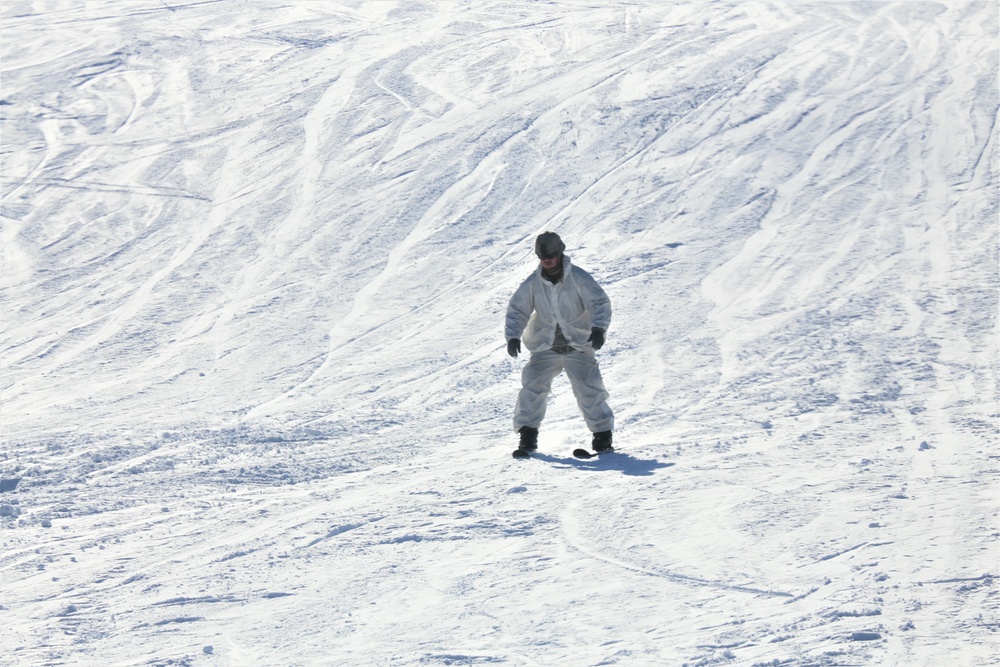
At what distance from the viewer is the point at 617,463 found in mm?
6691

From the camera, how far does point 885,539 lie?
5223 mm

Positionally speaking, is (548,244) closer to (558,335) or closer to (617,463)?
(558,335)

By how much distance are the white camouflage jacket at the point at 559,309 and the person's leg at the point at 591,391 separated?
0.08 meters

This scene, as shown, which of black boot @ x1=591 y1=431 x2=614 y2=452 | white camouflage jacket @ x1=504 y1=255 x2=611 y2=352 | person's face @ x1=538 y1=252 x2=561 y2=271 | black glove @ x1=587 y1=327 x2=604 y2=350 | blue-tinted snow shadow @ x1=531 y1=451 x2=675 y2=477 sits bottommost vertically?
blue-tinted snow shadow @ x1=531 y1=451 x2=675 y2=477

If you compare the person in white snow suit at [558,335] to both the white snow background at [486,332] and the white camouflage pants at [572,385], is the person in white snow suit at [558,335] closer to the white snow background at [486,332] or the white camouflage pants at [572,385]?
the white camouflage pants at [572,385]

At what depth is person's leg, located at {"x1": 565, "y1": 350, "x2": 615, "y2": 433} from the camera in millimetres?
6953

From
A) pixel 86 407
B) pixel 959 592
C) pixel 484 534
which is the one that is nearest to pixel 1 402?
pixel 86 407

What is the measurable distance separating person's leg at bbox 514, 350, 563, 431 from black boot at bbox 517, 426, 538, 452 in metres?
0.02

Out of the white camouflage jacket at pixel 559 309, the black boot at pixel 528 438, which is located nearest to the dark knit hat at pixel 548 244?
the white camouflage jacket at pixel 559 309

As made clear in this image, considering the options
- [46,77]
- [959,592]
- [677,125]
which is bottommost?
[959,592]

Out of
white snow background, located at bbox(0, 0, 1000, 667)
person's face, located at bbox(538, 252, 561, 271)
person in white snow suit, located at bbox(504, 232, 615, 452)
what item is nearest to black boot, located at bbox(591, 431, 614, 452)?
person in white snow suit, located at bbox(504, 232, 615, 452)

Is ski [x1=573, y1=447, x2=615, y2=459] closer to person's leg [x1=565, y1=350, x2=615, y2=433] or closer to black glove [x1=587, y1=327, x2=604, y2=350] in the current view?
person's leg [x1=565, y1=350, x2=615, y2=433]

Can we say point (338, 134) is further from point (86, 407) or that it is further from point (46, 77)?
point (86, 407)

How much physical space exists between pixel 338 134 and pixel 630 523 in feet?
29.5
